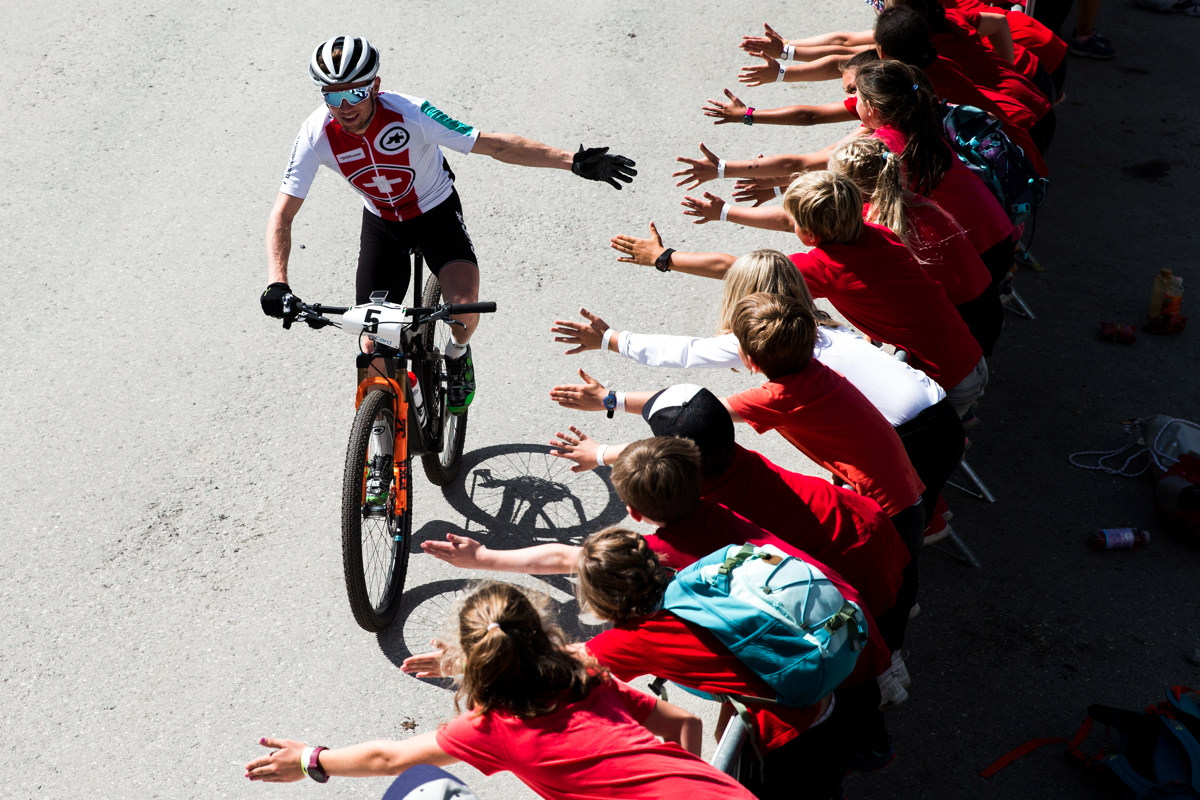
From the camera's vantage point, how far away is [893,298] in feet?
14.6

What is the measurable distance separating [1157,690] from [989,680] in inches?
27.1

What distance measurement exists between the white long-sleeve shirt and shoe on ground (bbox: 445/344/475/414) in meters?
1.48

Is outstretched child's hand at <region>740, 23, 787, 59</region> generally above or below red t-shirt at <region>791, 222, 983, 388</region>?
above

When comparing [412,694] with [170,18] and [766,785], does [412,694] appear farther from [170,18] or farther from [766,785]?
[170,18]

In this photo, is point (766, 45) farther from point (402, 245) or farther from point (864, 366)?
point (864, 366)

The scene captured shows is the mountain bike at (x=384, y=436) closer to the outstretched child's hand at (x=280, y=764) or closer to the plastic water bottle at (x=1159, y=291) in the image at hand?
the outstretched child's hand at (x=280, y=764)

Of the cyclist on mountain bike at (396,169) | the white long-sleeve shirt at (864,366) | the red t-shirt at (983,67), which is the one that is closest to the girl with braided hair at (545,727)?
Result: the white long-sleeve shirt at (864,366)

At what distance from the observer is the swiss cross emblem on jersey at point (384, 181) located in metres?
4.96

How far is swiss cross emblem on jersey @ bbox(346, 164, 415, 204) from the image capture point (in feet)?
16.3

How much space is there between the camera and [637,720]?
9.62ft

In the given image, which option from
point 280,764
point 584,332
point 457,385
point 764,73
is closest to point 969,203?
point 764,73

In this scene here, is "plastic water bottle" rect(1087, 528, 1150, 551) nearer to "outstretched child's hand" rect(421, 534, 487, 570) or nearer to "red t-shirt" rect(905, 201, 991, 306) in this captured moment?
"red t-shirt" rect(905, 201, 991, 306)

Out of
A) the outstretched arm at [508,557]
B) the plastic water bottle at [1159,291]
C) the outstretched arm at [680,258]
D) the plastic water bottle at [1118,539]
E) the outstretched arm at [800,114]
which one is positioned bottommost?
the plastic water bottle at [1118,539]

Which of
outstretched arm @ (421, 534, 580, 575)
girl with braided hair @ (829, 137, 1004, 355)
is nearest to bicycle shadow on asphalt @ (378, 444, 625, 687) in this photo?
outstretched arm @ (421, 534, 580, 575)
